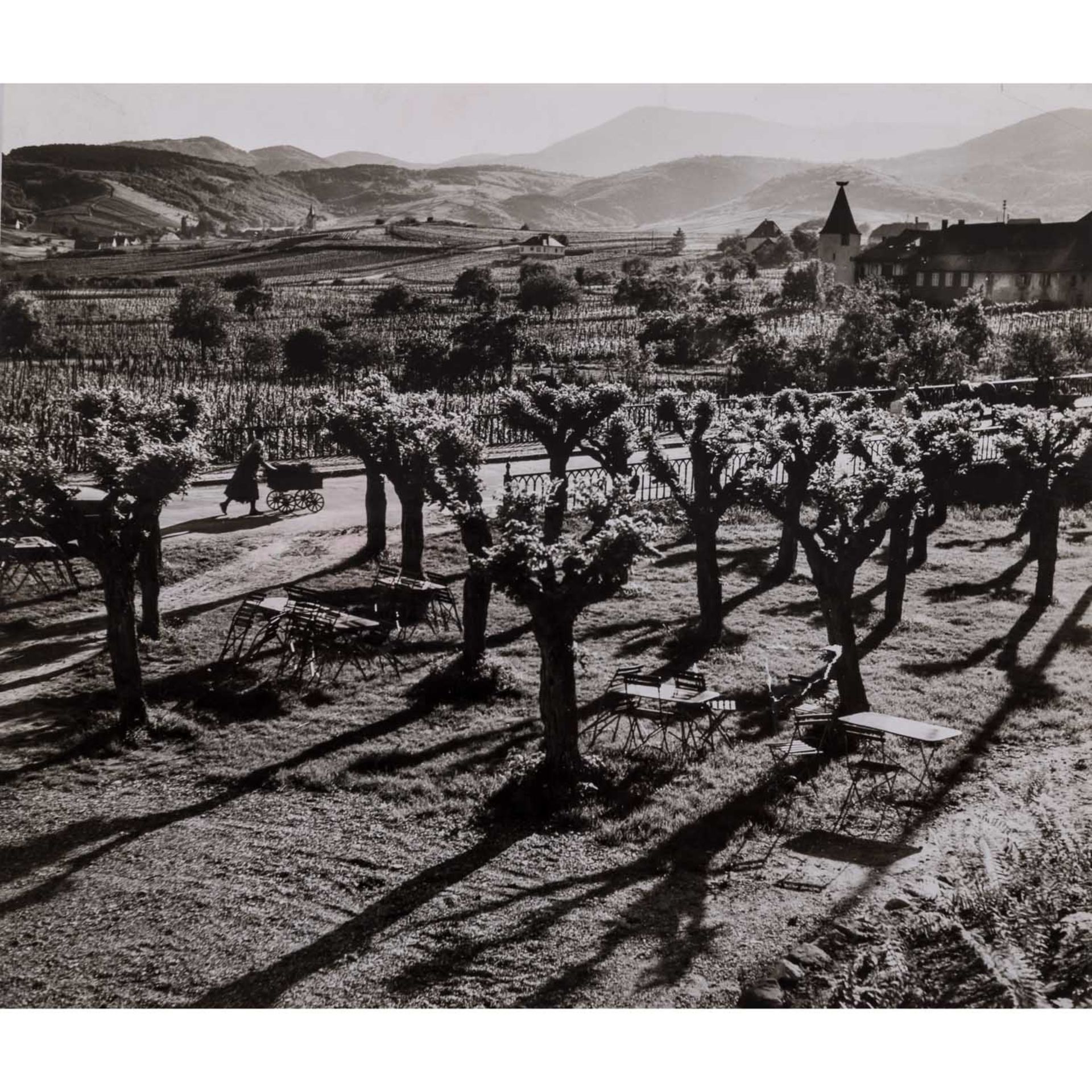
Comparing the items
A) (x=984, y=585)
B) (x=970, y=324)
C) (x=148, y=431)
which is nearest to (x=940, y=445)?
(x=970, y=324)

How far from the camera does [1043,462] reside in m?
10.2

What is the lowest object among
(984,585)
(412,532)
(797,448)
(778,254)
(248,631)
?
(248,631)

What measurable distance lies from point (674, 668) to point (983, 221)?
491cm

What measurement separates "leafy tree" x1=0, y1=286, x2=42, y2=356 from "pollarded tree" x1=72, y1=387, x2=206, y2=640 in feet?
2.20

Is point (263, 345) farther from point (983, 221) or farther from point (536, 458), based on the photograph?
point (983, 221)

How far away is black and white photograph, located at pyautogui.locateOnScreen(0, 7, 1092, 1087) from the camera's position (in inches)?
257

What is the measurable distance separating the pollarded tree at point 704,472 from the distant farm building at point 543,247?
5.71ft

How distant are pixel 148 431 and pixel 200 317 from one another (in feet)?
3.74

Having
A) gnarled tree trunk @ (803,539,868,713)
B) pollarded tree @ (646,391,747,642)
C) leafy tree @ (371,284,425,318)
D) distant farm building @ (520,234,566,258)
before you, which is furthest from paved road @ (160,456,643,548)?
gnarled tree trunk @ (803,539,868,713)

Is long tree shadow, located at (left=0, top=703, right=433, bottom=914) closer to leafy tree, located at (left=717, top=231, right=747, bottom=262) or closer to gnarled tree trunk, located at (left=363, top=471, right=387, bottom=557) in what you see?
gnarled tree trunk, located at (left=363, top=471, right=387, bottom=557)

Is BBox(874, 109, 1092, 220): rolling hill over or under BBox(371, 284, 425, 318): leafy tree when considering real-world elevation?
over

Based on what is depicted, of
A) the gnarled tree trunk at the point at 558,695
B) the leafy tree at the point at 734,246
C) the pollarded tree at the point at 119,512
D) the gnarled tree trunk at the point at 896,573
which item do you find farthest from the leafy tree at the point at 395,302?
the gnarled tree trunk at the point at 896,573

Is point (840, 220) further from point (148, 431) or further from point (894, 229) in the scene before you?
point (148, 431)

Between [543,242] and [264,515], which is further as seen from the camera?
[264,515]
